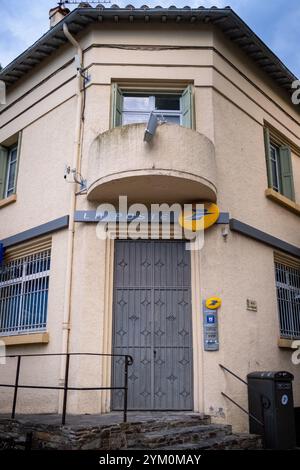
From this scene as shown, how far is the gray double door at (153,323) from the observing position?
8.09 metres

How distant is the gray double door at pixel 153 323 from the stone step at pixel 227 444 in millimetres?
1195

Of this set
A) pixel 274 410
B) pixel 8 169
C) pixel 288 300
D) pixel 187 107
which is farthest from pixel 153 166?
pixel 8 169

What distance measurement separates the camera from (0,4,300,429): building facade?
8.14 metres

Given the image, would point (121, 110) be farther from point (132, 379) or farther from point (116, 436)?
point (116, 436)

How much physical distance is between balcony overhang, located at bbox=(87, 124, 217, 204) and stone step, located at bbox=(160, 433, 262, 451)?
155 inches

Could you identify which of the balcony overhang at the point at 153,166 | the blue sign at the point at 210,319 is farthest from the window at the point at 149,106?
the blue sign at the point at 210,319

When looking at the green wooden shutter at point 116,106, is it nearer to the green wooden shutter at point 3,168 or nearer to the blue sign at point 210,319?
the green wooden shutter at point 3,168

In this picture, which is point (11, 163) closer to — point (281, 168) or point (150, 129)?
point (150, 129)

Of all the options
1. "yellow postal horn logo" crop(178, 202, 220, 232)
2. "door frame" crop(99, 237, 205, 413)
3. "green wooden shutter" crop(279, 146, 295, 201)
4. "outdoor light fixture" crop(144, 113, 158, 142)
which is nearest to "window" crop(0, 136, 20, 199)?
"door frame" crop(99, 237, 205, 413)

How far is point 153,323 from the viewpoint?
8383mm

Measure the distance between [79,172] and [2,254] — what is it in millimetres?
2629

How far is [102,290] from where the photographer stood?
27.3 ft

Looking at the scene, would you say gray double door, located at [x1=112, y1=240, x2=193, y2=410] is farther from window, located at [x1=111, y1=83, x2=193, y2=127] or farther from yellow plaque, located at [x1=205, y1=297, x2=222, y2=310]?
window, located at [x1=111, y1=83, x2=193, y2=127]
